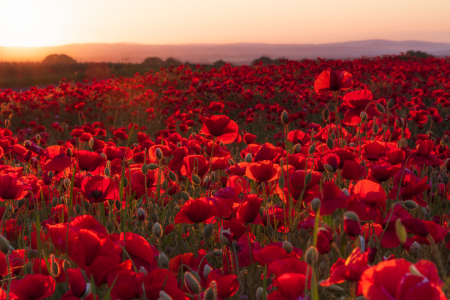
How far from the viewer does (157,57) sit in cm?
3147

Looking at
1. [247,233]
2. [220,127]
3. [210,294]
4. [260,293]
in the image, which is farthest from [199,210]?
[220,127]

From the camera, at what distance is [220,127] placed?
2223 mm

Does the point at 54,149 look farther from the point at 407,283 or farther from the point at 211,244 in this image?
the point at 407,283

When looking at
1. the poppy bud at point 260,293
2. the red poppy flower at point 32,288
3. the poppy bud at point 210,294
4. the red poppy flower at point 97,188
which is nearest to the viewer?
the poppy bud at point 210,294

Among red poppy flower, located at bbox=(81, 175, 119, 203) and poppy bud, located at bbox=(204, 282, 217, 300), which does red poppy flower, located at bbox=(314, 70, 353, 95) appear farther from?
poppy bud, located at bbox=(204, 282, 217, 300)

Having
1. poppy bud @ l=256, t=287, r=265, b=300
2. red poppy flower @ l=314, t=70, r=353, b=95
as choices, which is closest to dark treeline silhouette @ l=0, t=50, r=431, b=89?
red poppy flower @ l=314, t=70, r=353, b=95

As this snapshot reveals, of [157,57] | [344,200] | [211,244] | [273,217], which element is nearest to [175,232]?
[211,244]

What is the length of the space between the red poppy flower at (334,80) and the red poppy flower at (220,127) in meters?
0.60

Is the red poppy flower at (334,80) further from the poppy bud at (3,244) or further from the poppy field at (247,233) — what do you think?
the poppy bud at (3,244)

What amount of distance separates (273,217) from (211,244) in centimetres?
38

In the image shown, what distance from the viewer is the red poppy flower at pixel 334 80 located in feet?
7.30

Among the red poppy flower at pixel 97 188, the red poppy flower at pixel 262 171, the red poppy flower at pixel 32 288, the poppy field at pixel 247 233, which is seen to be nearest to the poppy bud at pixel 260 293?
the poppy field at pixel 247 233

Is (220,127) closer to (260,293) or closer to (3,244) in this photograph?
(260,293)

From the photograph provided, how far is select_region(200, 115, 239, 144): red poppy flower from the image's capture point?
86.4 inches
